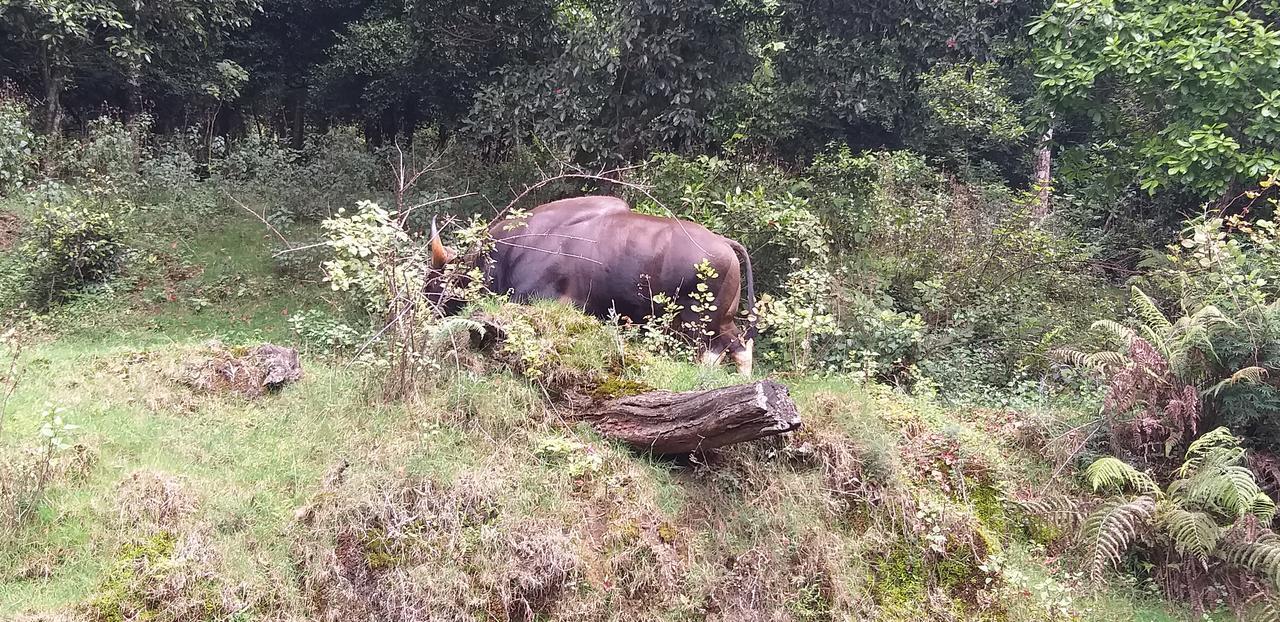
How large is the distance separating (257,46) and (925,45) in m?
13.3

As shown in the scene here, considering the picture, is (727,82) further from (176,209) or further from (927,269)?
(176,209)

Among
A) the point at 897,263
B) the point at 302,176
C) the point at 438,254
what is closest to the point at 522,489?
the point at 438,254

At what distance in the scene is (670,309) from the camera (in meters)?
6.40

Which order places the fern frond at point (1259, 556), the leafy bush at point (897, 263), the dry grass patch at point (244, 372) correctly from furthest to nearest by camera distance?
the leafy bush at point (897, 263), the dry grass patch at point (244, 372), the fern frond at point (1259, 556)

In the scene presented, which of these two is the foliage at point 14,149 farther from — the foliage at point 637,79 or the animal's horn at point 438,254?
the animal's horn at point 438,254

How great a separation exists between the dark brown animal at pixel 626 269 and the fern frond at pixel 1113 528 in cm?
305

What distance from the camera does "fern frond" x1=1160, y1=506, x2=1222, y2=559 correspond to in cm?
462

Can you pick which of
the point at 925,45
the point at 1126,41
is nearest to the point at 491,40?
the point at 925,45

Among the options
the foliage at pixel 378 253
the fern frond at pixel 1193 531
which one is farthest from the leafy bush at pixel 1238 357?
the foliage at pixel 378 253

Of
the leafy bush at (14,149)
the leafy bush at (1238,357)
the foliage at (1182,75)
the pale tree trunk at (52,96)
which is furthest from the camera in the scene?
the pale tree trunk at (52,96)

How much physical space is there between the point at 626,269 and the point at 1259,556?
16.2ft

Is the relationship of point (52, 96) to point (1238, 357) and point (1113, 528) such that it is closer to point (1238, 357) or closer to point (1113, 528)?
point (1113, 528)

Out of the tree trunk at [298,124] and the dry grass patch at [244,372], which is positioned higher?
the tree trunk at [298,124]

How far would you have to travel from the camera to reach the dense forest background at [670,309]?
167 inches
